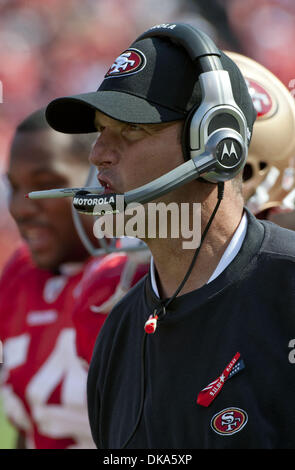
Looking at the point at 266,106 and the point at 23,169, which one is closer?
the point at 266,106

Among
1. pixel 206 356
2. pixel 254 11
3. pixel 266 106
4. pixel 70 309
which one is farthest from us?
pixel 254 11

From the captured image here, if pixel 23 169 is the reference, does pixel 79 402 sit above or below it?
below

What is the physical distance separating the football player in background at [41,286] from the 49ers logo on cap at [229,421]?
60.9 inches

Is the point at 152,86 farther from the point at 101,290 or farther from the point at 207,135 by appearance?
the point at 101,290

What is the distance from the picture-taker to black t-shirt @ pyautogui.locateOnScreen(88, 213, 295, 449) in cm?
134

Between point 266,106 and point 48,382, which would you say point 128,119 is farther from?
point 48,382

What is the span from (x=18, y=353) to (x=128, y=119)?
1.85 m

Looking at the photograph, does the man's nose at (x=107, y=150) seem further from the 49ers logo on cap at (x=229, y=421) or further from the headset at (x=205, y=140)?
the 49ers logo on cap at (x=229, y=421)

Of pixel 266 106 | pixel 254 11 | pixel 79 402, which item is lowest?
pixel 79 402

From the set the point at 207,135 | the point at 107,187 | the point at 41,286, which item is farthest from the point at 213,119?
the point at 41,286

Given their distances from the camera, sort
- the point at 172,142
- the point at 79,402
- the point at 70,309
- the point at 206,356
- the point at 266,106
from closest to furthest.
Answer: the point at 206,356 → the point at 172,142 → the point at 266,106 → the point at 79,402 → the point at 70,309

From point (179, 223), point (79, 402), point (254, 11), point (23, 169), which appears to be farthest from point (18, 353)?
point (254, 11)

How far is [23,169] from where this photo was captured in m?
3.14

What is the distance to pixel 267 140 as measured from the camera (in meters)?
2.25
